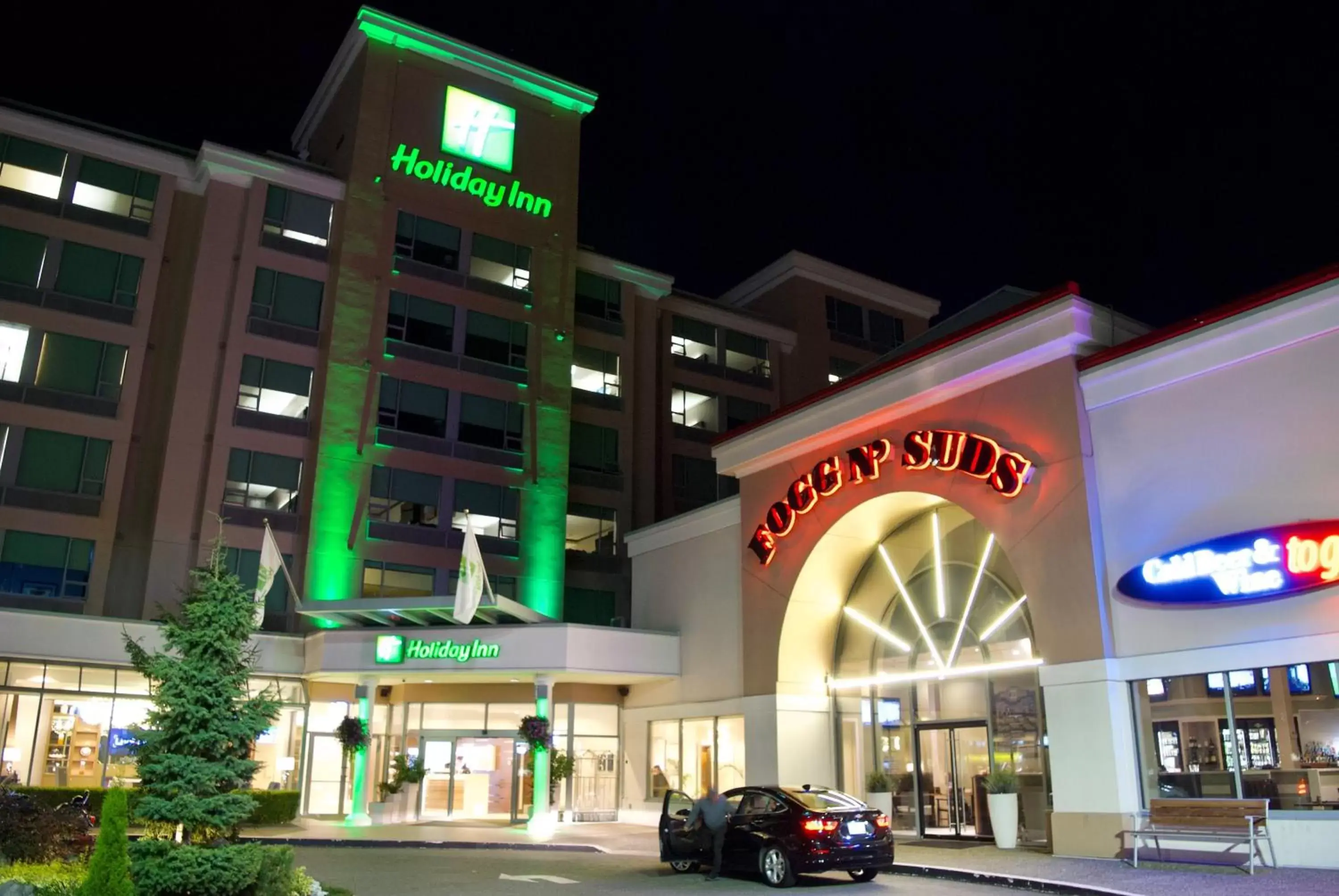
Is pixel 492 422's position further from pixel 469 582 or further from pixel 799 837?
pixel 799 837

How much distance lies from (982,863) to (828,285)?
133 ft

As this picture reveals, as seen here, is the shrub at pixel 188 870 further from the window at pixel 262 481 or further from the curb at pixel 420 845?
the window at pixel 262 481

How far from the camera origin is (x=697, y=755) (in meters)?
32.1

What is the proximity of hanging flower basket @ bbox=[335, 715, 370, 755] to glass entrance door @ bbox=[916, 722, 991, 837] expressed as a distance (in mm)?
16316

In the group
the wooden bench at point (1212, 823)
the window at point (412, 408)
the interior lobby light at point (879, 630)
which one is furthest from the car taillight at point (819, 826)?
the window at point (412, 408)

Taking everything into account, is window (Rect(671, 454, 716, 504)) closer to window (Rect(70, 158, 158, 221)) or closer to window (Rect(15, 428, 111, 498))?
window (Rect(15, 428, 111, 498))

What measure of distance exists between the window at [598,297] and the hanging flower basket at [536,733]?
2067cm

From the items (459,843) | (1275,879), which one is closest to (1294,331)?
(1275,879)

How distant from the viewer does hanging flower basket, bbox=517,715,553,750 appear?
102 feet

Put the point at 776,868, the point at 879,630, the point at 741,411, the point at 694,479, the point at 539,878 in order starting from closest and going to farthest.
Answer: the point at 776,868, the point at 539,878, the point at 879,630, the point at 694,479, the point at 741,411

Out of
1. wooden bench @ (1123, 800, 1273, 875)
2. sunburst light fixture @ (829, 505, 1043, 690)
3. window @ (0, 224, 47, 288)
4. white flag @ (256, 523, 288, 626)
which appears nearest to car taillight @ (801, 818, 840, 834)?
wooden bench @ (1123, 800, 1273, 875)

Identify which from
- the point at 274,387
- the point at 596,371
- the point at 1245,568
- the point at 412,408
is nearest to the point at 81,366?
the point at 274,387

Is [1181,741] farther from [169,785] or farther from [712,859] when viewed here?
[169,785]

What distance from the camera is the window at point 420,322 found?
41.1 metres
